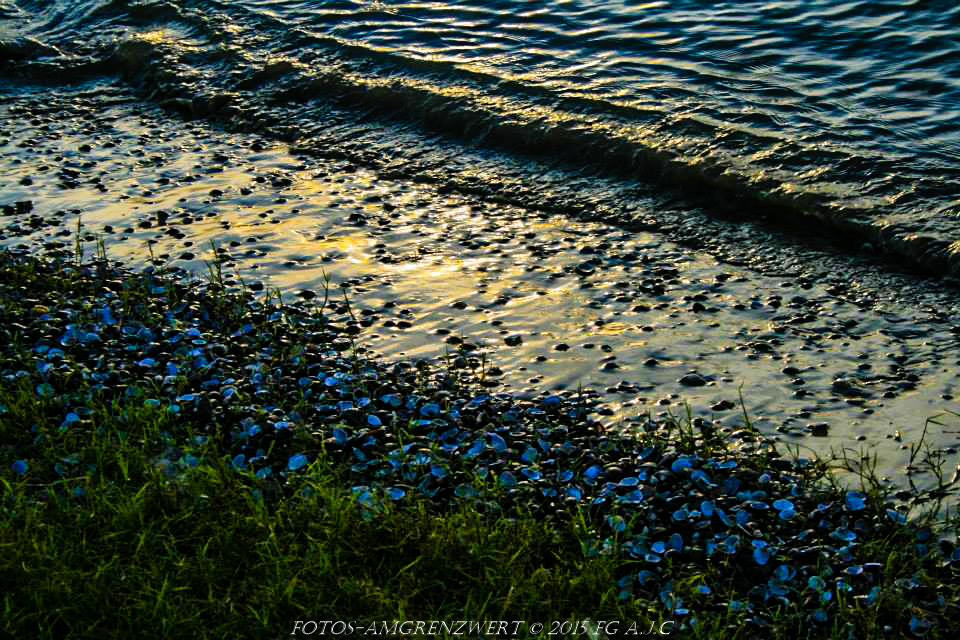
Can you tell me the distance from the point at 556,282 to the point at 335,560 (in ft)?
12.0

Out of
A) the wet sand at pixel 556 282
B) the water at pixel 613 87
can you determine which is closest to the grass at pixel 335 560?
the wet sand at pixel 556 282

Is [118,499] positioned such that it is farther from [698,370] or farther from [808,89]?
[808,89]

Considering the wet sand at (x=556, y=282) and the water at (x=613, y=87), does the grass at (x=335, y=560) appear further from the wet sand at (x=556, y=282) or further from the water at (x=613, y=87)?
the water at (x=613, y=87)

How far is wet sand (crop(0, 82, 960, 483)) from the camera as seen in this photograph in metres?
6.22

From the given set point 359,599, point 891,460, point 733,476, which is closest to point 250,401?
point 359,599

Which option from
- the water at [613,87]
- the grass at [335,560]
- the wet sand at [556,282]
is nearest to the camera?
the grass at [335,560]

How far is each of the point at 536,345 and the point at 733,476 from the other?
1.91 m

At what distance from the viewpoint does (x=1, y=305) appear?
22.7ft

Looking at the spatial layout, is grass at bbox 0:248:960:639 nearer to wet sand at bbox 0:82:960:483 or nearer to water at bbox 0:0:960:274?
wet sand at bbox 0:82:960:483

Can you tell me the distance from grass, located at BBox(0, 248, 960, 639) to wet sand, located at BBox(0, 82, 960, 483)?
0.89m

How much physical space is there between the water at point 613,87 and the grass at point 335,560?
4248 mm

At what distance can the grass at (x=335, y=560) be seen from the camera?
430 centimetres

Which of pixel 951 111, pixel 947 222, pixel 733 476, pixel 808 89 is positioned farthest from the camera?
pixel 808 89

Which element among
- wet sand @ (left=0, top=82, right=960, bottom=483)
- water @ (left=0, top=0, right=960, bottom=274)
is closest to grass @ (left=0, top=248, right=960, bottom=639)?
wet sand @ (left=0, top=82, right=960, bottom=483)
